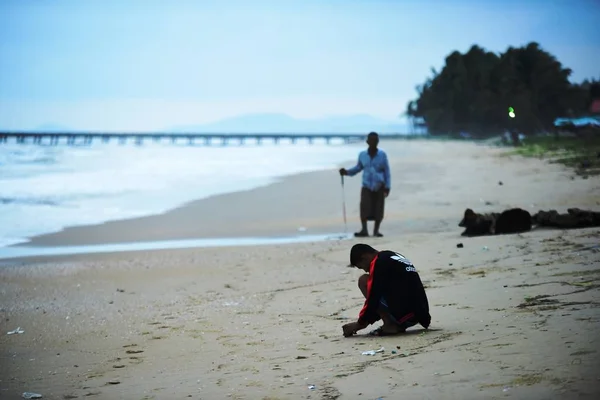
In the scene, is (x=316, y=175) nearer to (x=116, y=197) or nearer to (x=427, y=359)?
(x=116, y=197)

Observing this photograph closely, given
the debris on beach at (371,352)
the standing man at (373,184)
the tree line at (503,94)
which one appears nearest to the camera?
the debris on beach at (371,352)

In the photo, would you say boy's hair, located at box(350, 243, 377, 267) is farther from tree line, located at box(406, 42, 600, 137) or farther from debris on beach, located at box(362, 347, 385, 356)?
tree line, located at box(406, 42, 600, 137)

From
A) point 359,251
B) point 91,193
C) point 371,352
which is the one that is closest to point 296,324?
point 359,251

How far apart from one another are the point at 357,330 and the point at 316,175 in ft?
80.0

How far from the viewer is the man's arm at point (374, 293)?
576cm

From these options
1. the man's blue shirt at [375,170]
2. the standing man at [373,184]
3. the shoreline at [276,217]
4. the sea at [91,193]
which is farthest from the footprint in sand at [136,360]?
the sea at [91,193]

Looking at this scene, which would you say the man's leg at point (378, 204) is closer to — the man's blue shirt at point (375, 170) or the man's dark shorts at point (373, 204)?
the man's dark shorts at point (373, 204)

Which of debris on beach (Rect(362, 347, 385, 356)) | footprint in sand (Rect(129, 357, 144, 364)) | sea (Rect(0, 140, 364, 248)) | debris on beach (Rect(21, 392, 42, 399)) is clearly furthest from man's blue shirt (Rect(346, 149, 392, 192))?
debris on beach (Rect(21, 392, 42, 399))

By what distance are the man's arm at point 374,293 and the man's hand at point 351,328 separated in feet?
0.12

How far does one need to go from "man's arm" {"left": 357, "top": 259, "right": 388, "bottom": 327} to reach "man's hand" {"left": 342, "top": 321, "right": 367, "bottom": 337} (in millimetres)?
36

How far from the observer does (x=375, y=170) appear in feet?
43.1

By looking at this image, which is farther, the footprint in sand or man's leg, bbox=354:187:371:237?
man's leg, bbox=354:187:371:237

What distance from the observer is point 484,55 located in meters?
88.9

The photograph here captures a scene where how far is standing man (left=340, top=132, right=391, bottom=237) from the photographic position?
13125 millimetres
